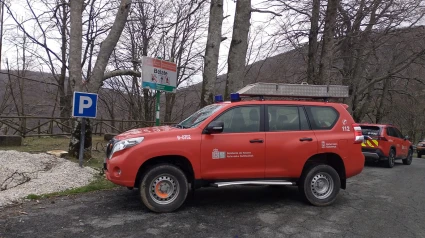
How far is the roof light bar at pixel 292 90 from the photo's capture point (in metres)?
6.66

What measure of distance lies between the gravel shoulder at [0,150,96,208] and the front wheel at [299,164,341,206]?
443 centimetres

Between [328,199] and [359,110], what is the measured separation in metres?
23.9

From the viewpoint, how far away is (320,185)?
6.70m

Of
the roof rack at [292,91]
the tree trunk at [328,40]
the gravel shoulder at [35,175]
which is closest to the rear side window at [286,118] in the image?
the roof rack at [292,91]

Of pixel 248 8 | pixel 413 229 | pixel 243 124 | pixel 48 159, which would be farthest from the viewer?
pixel 248 8

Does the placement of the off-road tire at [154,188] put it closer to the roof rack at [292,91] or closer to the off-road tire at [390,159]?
the roof rack at [292,91]

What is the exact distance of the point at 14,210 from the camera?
572 cm

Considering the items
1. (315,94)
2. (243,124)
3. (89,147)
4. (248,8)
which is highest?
(248,8)

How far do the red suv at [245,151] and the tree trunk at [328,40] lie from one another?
9.45 metres

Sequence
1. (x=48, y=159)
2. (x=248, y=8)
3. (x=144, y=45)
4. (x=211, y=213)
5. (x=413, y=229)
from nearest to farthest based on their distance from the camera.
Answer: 1. (x=413, y=229)
2. (x=211, y=213)
3. (x=48, y=159)
4. (x=248, y=8)
5. (x=144, y=45)

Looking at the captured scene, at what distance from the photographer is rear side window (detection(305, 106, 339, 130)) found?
6758 millimetres

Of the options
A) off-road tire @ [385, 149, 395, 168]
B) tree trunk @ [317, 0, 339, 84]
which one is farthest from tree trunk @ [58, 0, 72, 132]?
off-road tire @ [385, 149, 395, 168]

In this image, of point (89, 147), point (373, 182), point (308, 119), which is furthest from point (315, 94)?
point (89, 147)

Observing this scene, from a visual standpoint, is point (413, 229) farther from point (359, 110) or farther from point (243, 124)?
point (359, 110)
